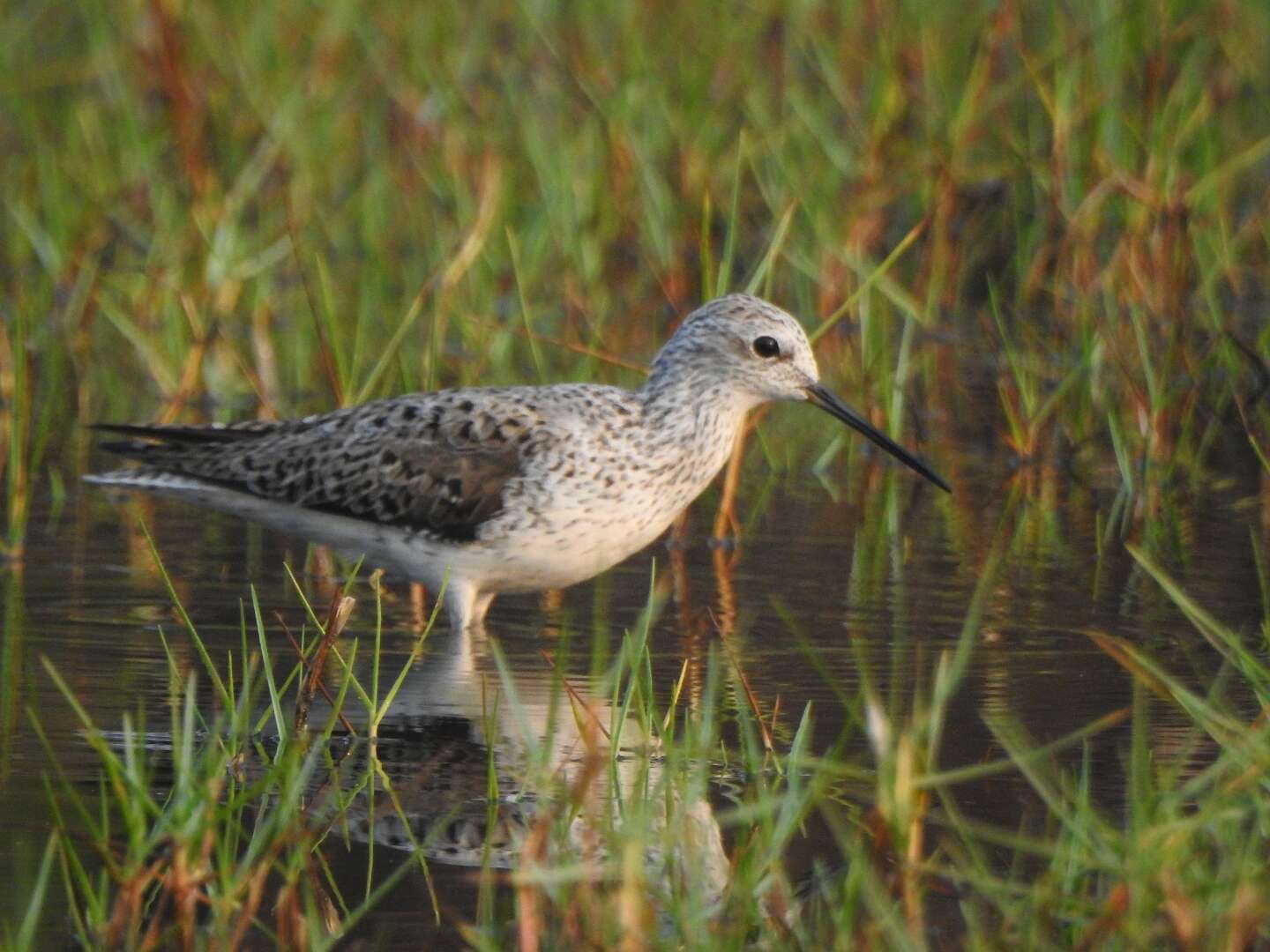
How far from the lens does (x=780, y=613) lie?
673 cm

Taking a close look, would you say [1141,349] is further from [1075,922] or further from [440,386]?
[1075,922]

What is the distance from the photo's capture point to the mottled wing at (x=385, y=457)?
7.23 metres

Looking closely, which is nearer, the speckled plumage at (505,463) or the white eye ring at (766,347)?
the speckled plumage at (505,463)

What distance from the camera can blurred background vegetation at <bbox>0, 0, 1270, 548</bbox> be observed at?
31.4 feet

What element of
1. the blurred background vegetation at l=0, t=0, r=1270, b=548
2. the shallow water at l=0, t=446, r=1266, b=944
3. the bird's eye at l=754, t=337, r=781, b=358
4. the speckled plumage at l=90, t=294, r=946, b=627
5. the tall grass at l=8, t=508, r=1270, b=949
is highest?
the blurred background vegetation at l=0, t=0, r=1270, b=548

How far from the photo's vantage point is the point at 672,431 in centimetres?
733

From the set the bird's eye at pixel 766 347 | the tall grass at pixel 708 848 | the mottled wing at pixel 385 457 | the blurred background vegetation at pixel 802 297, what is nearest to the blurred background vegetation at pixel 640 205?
the blurred background vegetation at pixel 802 297

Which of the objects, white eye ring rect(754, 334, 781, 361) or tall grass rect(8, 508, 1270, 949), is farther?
white eye ring rect(754, 334, 781, 361)

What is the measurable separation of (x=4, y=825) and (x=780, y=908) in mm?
1806

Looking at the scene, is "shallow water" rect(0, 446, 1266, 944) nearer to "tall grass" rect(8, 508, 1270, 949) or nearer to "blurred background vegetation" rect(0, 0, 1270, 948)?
"blurred background vegetation" rect(0, 0, 1270, 948)

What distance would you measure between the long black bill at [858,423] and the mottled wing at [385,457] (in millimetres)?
977

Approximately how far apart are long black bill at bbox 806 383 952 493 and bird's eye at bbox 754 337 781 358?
0.54 ft

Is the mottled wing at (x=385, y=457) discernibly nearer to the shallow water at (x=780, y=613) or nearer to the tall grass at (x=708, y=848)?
the shallow water at (x=780, y=613)

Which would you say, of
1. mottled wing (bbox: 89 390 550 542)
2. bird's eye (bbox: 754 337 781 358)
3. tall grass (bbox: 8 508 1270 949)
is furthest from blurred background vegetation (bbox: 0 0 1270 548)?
tall grass (bbox: 8 508 1270 949)
